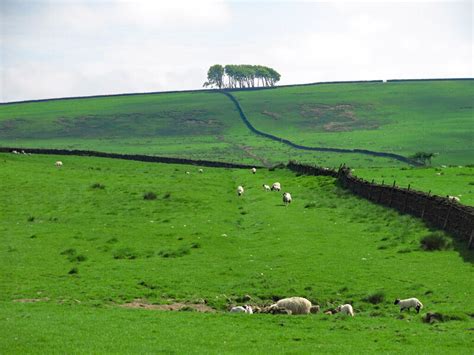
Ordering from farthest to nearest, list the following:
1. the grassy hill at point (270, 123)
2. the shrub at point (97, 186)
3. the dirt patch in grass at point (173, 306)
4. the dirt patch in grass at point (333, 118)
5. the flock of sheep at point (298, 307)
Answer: the dirt patch in grass at point (333, 118) → the grassy hill at point (270, 123) → the shrub at point (97, 186) → the dirt patch in grass at point (173, 306) → the flock of sheep at point (298, 307)

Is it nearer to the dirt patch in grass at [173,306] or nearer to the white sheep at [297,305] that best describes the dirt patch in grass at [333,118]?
the dirt patch in grass at [173,306]

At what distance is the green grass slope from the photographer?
121 meters

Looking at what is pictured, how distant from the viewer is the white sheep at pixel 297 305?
75.4 ft

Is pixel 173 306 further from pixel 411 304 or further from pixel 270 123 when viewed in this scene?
pixel 270 123

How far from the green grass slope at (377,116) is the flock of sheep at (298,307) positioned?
81.3 metres

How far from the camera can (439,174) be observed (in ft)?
193

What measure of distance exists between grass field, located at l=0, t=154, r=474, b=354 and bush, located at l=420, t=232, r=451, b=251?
33 centimetres

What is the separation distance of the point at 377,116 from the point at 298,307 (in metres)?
138

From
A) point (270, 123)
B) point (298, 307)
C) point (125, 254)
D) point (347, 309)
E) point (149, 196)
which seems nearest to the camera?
point (347, 309)

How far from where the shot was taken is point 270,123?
515ft

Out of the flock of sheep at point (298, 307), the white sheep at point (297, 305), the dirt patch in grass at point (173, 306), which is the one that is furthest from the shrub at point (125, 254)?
the white sheep at point (297, 305)

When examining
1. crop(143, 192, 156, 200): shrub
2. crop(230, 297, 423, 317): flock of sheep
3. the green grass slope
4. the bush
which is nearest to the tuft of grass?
crop(143, 192, 156, 200): shrub

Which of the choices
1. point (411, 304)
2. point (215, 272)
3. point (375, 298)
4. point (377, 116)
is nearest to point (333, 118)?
point (377, 116)

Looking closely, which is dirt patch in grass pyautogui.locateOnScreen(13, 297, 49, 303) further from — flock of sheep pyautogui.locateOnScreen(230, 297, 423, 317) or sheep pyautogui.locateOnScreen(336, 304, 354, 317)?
sheep pyautogui.locateOnScreen(336, 304, 354, 317)
